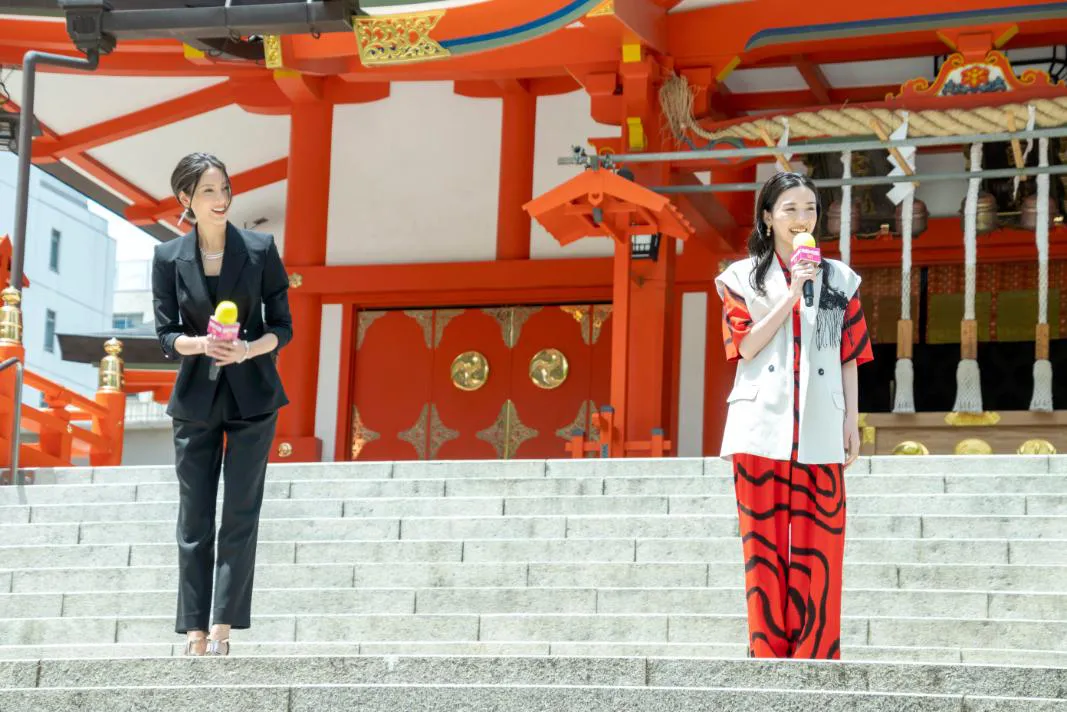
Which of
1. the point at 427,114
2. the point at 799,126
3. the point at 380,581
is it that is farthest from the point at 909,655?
the point at 427,114

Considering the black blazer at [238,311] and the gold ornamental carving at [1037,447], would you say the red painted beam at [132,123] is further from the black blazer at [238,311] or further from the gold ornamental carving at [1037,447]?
the black blazer at [238,311]

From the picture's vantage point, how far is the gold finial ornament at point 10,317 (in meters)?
9.05

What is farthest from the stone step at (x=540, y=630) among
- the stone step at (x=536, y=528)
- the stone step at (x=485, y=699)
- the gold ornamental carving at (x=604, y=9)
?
the gold ornamental carving at (x=604, y=9)

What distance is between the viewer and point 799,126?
10219 mm

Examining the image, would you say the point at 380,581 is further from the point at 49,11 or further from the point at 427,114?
the point at 427,114

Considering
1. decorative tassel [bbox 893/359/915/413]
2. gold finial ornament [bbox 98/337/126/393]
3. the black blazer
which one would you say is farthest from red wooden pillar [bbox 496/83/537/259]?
the black blazer

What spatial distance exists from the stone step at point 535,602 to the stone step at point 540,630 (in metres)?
0.16

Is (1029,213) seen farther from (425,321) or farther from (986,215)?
(425,321)

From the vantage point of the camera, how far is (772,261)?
4297 mm

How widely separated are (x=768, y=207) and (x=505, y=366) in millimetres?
8313

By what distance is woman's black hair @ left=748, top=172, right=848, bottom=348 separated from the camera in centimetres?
422

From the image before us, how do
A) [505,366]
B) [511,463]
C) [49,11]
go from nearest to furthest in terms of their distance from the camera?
[511,463]
[49,11]
[505,366]

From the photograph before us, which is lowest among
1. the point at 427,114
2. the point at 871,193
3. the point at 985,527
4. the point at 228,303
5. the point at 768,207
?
the point at 985,527

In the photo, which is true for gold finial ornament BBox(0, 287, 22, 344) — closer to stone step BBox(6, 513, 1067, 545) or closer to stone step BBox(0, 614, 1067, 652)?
stone step BBox(6, 513, 1067, 545)
